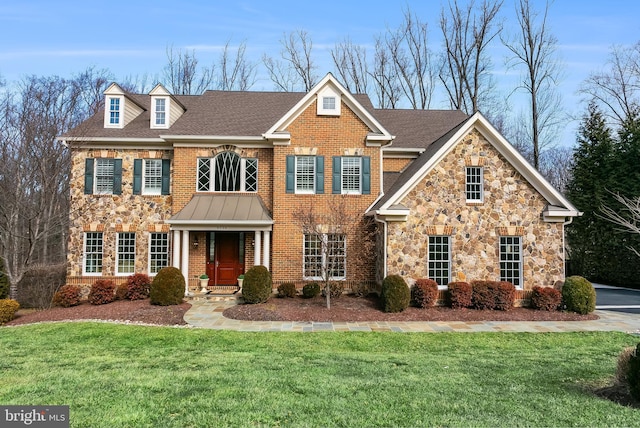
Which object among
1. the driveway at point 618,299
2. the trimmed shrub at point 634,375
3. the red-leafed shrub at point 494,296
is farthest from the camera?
the driveway at point 618,299

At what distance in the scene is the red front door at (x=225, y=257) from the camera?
55.2ft

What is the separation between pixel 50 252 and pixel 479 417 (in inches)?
1096

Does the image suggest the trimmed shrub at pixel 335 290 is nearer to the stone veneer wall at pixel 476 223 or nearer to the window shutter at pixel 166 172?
the stone veneer wall at pixel 476 223

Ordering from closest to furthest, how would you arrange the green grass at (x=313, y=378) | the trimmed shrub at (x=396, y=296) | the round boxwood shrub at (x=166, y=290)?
the green grass at (x=313, y=378) → the trimmed shrub at (x=396, y=296) → the round boxwood shrub at (x=166, y=290)

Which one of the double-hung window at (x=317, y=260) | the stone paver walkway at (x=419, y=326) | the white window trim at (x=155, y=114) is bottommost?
the stone paver walkway at (x=419, y=326)

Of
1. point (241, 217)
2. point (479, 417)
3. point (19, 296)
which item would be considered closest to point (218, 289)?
point (241, 217)

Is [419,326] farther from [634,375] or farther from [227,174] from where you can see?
[227,174]

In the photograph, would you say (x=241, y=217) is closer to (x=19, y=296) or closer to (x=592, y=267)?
(x=19, y=296)

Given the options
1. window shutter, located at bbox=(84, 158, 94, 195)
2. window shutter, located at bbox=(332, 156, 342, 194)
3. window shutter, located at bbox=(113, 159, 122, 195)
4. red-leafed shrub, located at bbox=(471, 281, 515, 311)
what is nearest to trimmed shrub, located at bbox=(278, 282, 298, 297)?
window shutter, located at bbox=(332, 156, 342, 194)

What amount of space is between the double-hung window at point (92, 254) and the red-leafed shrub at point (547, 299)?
58.5 ft

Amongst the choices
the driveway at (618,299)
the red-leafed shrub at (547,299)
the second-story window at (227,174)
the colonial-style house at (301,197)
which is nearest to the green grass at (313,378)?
the red-leafed shrub at (547,299)

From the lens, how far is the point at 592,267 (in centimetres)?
2352

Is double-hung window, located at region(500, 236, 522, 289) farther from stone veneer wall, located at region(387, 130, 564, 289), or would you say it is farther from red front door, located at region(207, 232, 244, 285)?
red front door, located at region(207, 232, 244, 285)

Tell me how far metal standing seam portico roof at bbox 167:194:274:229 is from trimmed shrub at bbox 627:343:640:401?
12.1 metres
